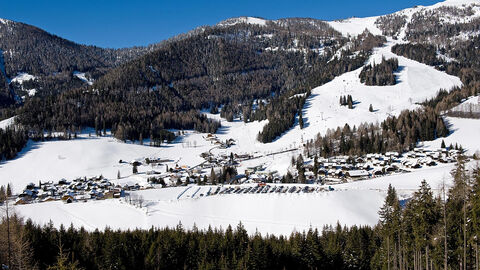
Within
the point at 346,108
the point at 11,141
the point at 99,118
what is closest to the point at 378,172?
the point at 346,108

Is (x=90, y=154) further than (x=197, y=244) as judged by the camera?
Yes

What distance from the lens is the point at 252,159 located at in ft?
438

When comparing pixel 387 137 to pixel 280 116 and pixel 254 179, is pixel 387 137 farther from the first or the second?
pixel 280 116

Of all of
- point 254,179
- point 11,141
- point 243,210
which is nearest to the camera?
point 243,210

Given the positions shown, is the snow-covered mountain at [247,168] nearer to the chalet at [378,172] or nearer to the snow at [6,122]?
the snow at [6,122]

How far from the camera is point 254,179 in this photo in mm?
96062

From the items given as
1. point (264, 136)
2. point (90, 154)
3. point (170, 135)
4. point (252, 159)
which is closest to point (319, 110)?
point (264, 136)

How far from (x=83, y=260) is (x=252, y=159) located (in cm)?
9318

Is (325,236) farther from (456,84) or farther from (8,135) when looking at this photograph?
(456,84)

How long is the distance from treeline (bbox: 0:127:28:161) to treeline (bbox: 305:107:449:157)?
4057 inches

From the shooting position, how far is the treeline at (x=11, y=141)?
415ft

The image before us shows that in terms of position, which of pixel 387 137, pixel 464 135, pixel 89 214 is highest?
pixel 387 137

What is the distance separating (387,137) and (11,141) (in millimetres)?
131209

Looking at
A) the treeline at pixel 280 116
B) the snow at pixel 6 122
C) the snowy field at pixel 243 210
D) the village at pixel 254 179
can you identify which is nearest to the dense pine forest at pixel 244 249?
the snowy field at pixel 243 210
